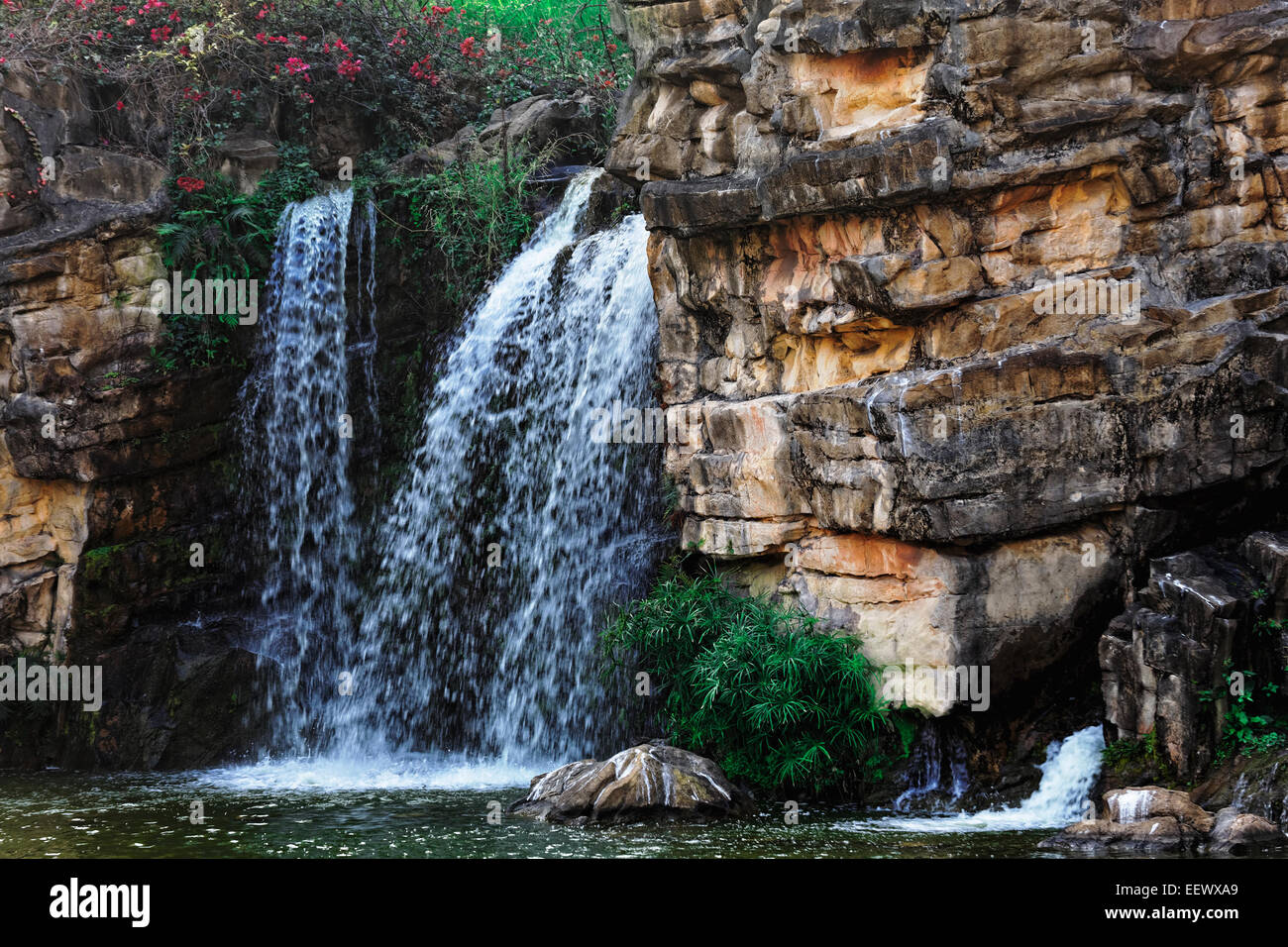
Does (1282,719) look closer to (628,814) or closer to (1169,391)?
(1169,391)

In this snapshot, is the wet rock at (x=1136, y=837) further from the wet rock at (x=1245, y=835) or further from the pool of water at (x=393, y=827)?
the pool of water at (x=393, y=827)

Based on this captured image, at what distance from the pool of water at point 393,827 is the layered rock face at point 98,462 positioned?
59.1 inches

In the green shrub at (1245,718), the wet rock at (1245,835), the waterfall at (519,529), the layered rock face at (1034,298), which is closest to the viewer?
the wet rock at (1245,835)

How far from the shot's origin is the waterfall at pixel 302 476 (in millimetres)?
12578

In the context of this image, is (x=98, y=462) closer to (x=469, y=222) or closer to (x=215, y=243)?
(x=215, y=243)

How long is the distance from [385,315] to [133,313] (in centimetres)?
256

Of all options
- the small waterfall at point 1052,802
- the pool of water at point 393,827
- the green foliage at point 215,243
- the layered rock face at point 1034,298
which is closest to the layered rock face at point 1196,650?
the small waterfall at point 1052,802

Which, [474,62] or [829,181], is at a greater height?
[474,62]

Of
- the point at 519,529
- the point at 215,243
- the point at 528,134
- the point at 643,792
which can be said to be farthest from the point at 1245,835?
the point at 215,243

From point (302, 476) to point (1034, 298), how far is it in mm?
7662

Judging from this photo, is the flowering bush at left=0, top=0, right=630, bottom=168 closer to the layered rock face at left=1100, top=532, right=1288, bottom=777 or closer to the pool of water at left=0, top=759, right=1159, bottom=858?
the pool of water at left=0, top=759, right=1159, bottom=858

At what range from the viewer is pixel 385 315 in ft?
45.2

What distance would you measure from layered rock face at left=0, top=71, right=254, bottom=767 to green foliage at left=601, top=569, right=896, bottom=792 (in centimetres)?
535

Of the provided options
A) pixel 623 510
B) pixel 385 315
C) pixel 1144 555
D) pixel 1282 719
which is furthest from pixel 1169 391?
pixel 385 315
